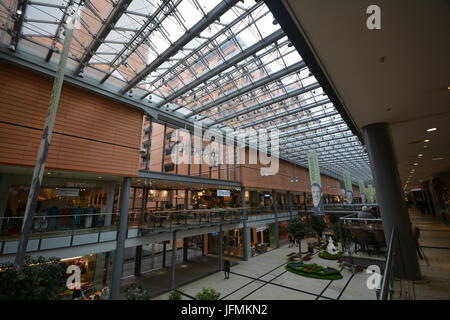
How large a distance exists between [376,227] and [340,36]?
624cm

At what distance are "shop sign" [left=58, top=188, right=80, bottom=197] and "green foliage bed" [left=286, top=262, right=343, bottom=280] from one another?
15175mm

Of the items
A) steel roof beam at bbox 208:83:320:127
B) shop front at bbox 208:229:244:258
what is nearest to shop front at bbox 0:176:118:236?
steel roof beam at bbox 208:83:320:127

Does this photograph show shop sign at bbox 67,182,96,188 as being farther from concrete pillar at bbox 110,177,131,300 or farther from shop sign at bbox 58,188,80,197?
concrete pillar at bbox 110,177,131,300

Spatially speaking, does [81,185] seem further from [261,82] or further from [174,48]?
[261,82]

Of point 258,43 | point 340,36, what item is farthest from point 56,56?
point 340,36

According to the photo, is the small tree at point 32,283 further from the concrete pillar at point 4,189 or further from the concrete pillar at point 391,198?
the concrete pillar at point 391,198

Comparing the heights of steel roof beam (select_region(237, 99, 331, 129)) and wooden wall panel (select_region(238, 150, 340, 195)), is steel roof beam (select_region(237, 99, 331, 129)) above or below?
above

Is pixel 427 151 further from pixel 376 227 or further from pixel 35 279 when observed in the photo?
pixel 35 279

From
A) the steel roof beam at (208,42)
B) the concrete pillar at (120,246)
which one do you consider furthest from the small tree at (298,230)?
the steel roof beam at (208,42)

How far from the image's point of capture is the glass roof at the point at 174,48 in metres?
6.47

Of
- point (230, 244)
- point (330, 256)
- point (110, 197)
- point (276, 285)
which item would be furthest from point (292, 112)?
point (230, 244)

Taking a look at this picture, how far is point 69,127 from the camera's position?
8930mm

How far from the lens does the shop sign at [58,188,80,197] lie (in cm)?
1070

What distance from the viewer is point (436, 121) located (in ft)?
18.3
